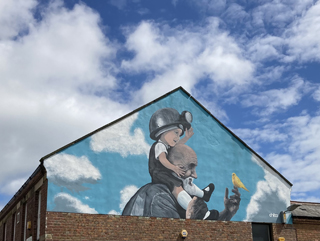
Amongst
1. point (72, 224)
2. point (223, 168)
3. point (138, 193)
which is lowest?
point (72, 224)

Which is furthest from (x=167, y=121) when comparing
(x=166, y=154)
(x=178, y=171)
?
(x=178, y=171)

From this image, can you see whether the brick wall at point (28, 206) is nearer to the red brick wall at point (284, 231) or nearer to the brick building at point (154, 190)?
the brick building at point (154, 190)

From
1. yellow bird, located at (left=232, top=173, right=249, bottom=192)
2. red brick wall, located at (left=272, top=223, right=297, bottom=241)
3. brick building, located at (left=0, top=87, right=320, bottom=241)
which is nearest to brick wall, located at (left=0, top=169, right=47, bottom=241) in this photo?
brick building, located at (left=0, top=87, right=320, bottom=241)

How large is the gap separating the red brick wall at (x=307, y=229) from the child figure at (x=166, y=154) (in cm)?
498

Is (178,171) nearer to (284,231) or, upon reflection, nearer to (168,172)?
(168,172)

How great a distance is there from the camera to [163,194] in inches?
699

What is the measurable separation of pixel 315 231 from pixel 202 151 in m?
7.25

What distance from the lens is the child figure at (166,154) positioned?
18.0 m

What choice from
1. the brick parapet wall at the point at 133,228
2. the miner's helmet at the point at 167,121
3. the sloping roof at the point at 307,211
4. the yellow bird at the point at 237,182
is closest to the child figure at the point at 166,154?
the miner's helmet at the point at 167,121

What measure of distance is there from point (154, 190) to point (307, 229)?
8.55 metres

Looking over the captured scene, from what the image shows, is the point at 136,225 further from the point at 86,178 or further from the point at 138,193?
the point at 86,178

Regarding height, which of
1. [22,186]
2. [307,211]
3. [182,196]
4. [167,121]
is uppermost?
[167,121]

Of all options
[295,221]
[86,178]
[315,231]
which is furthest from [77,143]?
[315,231]

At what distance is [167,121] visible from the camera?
19.1 metres
